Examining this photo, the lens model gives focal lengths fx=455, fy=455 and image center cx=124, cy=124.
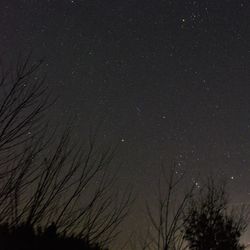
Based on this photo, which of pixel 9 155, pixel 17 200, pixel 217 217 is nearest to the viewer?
pixel 9 155

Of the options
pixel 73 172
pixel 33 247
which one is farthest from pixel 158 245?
pixel 73 172

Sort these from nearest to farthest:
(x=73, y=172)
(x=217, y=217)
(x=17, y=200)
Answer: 1. (x=17, y=200)
2. (x=73, y=172)
3. (x=217, y=217)

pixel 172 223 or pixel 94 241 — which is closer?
pixel 94 241

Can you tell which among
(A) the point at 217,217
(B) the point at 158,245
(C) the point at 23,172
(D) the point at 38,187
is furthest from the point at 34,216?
(A) the point at 217,217

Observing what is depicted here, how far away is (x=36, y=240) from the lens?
35.8 feet

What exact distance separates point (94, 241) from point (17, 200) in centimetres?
348

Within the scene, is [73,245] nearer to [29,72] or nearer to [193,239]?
[29,72]

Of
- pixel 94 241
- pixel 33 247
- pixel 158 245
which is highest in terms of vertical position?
pixel 158 245

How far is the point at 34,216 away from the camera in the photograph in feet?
28.2

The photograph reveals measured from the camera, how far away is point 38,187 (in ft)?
28.4

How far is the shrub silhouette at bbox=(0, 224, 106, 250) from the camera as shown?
9570 mm

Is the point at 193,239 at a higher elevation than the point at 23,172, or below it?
higher

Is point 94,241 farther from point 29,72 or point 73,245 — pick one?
point 29,72

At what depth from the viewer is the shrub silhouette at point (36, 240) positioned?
957cm
